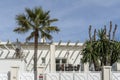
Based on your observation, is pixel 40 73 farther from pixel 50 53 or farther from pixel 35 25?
pixel 50 53

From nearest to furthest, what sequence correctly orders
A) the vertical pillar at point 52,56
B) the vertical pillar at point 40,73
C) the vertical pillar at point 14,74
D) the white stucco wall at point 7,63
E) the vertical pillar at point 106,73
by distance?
the vertical pillar at point 106,73 < the vertical pillar at point 14,74 < the vertical pillar at point 40,73 < the white stucco wall at point 7,63 < the vertical pillar at point 52,56

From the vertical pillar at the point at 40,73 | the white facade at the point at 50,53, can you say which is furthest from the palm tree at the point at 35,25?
the white facade at the point at 50,53

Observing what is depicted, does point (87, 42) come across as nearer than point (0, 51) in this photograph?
Yes

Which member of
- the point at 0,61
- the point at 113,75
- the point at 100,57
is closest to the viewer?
the point at 113,75

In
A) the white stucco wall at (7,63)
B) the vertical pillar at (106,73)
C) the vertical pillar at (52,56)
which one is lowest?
the vertical pillar at (106,73)

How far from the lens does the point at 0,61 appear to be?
116 feet

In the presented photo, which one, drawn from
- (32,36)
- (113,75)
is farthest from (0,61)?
(113,75)

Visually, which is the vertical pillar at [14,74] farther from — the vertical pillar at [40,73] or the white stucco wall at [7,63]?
the white stucco wall at [7,63]

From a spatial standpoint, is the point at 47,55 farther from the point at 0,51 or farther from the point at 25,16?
the point at 25,16

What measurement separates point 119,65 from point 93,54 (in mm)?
6557

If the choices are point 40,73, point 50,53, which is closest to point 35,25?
point 40,73

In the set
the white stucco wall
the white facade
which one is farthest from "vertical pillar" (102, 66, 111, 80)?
the white facade

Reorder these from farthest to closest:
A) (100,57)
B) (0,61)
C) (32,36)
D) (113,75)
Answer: (100,57) < (0,61) < (32,36) < (113,75)

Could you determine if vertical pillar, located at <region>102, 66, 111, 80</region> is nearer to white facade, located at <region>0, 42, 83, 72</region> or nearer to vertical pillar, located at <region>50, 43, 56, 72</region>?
white facade, located at <region>0, 42, 83, 72</region>
